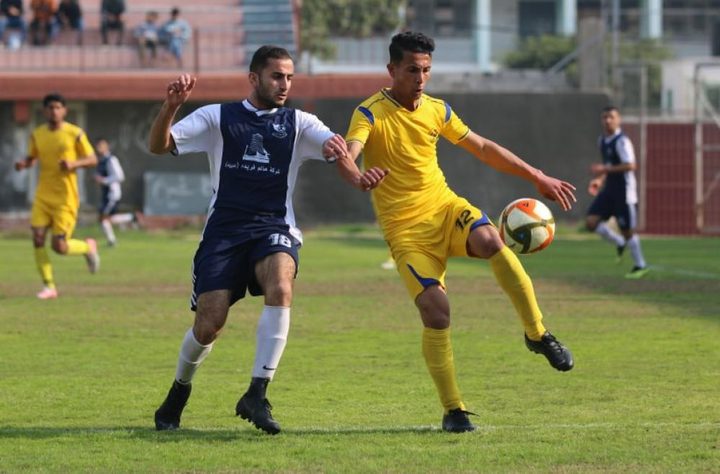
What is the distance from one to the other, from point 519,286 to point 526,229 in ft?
2.49

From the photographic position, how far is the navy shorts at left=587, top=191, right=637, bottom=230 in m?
21.3

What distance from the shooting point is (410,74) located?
8.71 meters

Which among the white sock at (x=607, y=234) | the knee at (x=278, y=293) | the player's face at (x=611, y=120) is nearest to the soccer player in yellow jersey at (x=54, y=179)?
the player's face at (x=611, y=120)

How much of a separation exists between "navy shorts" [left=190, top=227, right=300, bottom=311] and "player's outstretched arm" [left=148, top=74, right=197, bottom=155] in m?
0.61

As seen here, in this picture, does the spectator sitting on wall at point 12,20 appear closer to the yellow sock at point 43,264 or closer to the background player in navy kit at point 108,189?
the background player in navy kit at point 108,189

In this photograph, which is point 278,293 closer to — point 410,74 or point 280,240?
point 280,240

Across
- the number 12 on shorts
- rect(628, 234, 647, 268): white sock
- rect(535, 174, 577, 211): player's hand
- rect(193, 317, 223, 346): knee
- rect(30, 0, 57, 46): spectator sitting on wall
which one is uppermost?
rect(30, 0, 57, 46): spectator sitting on wall

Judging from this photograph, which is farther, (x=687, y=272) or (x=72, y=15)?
(x=72, y=15)

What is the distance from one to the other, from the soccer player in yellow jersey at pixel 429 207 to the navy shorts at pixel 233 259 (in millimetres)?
626

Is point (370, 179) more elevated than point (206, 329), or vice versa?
point (370, 179)

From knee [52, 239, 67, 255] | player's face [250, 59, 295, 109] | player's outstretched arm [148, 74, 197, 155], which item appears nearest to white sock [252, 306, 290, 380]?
player's outstretched arm [148, 74, 197, 155]

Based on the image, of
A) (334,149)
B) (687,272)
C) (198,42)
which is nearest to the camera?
(334,149)

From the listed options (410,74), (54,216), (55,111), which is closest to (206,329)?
(410,74)

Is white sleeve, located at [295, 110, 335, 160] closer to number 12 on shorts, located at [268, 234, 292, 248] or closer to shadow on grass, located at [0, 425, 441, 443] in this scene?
number 12 on shorts, located at [268, 234, 292, 248]
